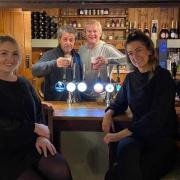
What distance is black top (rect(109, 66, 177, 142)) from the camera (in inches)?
75.5

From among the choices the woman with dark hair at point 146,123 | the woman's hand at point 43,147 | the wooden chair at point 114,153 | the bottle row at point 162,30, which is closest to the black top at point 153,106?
the woman with dark hair at point 146,123

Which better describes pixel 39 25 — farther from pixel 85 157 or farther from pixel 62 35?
pixel 85 157

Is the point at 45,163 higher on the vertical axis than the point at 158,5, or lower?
lower

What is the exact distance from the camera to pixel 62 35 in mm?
2758

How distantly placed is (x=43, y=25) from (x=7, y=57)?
12.8ft

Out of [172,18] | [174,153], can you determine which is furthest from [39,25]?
[174,153]

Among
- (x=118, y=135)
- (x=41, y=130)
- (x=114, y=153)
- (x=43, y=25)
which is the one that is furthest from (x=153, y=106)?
(x=43, y=25)

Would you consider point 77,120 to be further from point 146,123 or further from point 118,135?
point 146,123

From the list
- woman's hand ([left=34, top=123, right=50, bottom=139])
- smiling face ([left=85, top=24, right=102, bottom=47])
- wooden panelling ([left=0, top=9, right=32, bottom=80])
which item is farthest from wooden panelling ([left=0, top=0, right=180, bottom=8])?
wooden panelling ([left=0, top=9, right=32, bottom=80])

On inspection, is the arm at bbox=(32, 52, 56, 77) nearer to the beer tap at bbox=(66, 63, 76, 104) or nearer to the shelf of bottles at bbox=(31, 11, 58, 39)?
the beer tap at bbox=(66, 63, 76, 104)

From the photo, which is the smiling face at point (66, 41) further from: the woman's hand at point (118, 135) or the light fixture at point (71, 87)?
the woman's hand at point (118, 135)

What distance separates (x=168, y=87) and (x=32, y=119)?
90cm

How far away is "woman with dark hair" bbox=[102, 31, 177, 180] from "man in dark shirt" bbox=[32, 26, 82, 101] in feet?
2.44

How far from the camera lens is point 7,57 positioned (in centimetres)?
198
